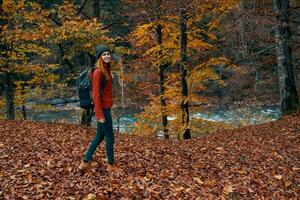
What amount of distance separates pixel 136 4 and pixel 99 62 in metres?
13.3

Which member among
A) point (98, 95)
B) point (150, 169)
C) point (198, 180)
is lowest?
point (198, 180)

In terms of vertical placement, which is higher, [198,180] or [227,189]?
[198,180]

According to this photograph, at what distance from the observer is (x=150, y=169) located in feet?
28.6

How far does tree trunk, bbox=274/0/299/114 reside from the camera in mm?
15463

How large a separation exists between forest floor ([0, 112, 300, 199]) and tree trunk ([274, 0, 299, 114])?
351cm

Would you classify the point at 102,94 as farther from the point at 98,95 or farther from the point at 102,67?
the point at 102,67

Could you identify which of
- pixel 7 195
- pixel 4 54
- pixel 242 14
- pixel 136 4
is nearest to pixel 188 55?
pixel 242 14

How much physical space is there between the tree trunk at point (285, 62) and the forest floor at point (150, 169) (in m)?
3.51

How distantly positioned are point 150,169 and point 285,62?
9.88 m

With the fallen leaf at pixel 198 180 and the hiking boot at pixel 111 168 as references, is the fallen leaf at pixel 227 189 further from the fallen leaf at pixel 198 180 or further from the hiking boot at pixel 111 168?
the hiking boot at pixel 111 168

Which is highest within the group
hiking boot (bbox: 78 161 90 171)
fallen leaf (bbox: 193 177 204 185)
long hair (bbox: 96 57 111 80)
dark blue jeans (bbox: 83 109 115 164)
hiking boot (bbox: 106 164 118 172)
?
long hair (bbox: 96 57 111 80)

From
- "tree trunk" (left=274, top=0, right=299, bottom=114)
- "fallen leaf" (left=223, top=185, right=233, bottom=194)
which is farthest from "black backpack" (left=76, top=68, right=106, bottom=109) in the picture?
"tree trunk" (left=274, top=0, right=299, bottom=114)

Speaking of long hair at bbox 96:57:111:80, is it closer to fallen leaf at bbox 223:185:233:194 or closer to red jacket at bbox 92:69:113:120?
red jacket at bbox 92:69:113:120

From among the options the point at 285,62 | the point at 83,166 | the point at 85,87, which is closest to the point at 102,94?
the point at 85,87
